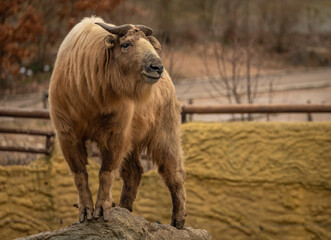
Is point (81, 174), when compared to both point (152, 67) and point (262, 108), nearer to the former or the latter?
point (152, 67)

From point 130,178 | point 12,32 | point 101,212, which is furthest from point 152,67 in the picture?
point 12,32

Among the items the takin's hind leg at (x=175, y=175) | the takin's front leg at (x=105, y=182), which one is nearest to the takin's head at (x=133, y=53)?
the takin's front leg at (x=105, y=182)

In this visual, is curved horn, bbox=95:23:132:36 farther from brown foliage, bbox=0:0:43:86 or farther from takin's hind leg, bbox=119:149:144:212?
brown foliage, bbox=0:0:43:86

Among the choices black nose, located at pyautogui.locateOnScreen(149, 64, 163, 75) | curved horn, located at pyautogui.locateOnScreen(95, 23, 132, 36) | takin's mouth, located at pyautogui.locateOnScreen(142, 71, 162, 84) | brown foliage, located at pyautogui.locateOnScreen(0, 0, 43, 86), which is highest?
brown foliage, located at pyautogui.locateOnScreen(0, 0, 43, 86)

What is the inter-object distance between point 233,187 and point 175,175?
2295 millimetres

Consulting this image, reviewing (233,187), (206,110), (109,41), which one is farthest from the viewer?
(206,110)

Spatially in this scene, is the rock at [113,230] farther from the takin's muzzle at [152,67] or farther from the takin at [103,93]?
the takin's muzzle at [152,67]

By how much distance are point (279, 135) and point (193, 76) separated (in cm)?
1000

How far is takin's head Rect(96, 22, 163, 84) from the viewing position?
3936mm

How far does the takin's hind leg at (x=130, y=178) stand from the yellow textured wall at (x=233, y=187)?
2.19 metres

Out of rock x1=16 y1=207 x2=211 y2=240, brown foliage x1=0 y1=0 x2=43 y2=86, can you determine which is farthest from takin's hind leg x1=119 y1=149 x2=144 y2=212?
brown foliage x1=0 y1=0 x2=43 y2=86

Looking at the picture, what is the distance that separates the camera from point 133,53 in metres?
4.02

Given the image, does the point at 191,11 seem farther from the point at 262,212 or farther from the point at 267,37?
the point at 262,212

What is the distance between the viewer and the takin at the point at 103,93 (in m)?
4.05
